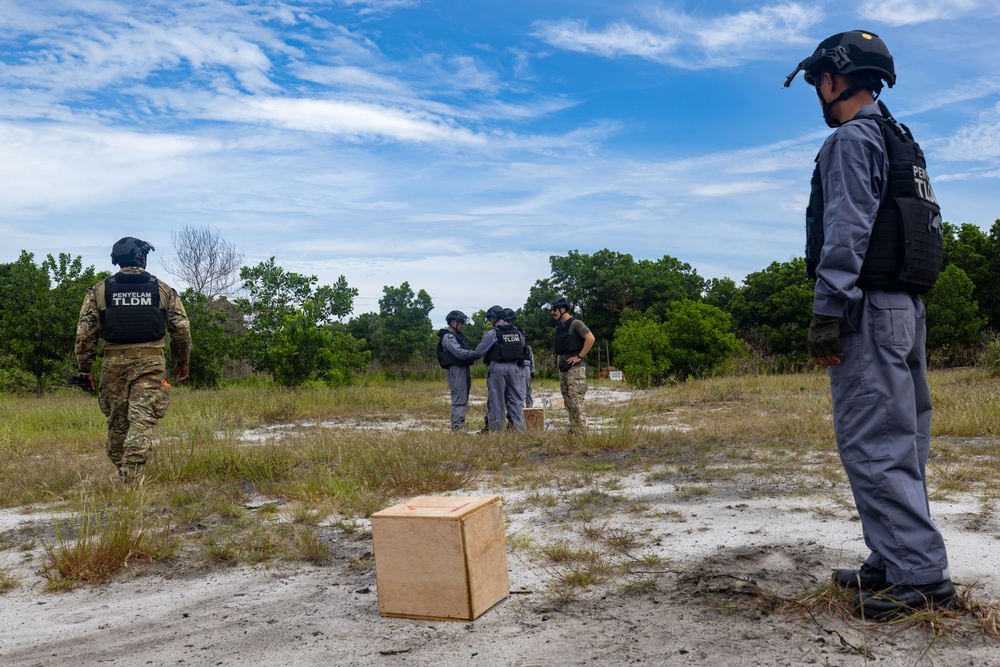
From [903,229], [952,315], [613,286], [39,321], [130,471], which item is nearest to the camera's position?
[903,229]

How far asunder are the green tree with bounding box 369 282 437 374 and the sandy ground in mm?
32068

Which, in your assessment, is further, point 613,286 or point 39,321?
point 613,286

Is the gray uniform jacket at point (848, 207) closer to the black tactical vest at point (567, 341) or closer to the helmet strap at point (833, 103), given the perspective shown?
the helmet strap at point (833, 103)

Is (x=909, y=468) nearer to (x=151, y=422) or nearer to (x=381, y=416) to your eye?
(x=151, y=422)

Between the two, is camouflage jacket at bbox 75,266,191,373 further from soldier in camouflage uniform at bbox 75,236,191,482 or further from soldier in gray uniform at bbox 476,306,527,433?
soldier in gray uniform at bbox 476,306,527,433

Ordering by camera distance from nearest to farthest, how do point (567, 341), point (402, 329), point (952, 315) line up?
point (567, 341), point (952, 315), point (402, 329)

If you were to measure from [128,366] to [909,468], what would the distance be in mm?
6168

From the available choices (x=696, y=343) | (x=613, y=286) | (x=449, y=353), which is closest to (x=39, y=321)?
(x=449, y=353)

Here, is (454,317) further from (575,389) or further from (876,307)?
Answer: (876,307)

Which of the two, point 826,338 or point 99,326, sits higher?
point 99,326

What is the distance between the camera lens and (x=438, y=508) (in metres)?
3.47

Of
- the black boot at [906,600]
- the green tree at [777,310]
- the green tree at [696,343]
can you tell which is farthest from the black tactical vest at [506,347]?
the green tree at [777,310]

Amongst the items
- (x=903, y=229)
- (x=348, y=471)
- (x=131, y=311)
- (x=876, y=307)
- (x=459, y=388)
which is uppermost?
(x=131, y=311)

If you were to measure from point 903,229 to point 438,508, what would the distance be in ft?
7.49
